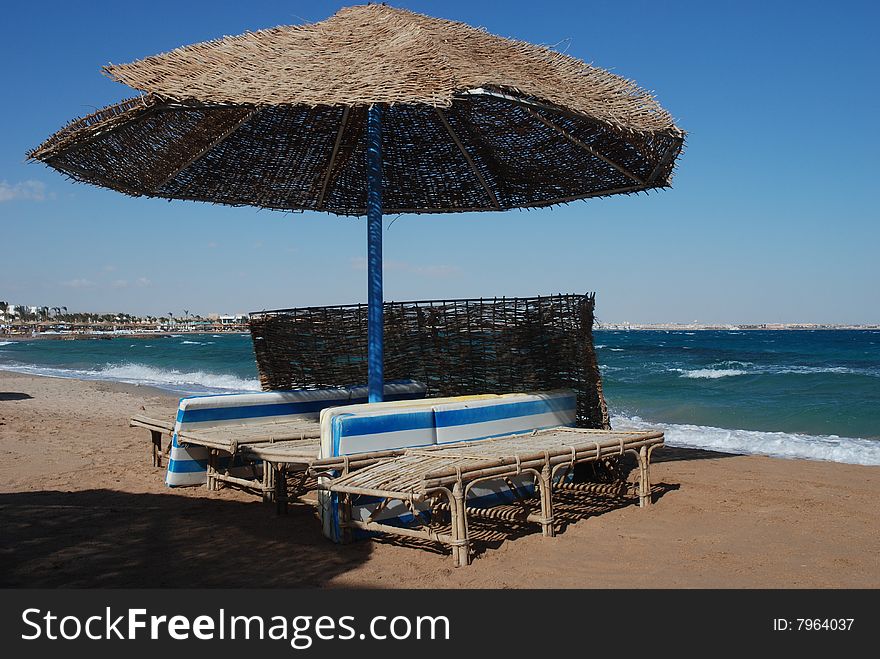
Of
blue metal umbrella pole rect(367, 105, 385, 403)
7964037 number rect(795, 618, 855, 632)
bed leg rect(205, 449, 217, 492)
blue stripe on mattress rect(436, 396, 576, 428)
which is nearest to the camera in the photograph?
7964037 number rect(795, 618, 855, 632)

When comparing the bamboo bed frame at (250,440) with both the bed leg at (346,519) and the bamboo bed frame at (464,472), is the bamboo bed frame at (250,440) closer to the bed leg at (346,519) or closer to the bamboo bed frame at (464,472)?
the bed leg at (346,519)

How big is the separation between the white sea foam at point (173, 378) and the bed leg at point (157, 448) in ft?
45.8

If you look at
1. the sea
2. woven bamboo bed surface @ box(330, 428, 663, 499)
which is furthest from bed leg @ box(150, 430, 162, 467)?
the sea

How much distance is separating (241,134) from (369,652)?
4657 mm

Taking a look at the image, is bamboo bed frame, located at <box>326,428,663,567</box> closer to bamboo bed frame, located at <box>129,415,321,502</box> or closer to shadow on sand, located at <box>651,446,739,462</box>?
bamboo bed frame, located at <box>129,415,321,502</box>

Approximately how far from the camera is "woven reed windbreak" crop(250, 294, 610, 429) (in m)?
6.16

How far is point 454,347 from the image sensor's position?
648 centimetres

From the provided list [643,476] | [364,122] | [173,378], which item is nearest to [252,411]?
[364,122]

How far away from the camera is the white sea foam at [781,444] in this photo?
30.8ft

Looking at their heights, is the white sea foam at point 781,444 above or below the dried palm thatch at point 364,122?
below

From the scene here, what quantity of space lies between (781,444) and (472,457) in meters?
7.98

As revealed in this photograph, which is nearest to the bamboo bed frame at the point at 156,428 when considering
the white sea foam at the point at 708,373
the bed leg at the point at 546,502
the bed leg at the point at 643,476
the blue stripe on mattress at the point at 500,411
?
the blue stripe on mattress at the point at 500,411

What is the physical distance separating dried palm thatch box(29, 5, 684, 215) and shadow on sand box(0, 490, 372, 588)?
94.3 inches

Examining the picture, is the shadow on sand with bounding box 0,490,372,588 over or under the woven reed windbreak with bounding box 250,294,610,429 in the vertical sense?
under
